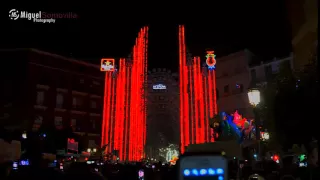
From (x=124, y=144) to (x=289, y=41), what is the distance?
920 inches

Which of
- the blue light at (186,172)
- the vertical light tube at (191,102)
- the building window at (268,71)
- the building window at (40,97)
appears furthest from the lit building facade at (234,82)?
the blue light at (186,172)

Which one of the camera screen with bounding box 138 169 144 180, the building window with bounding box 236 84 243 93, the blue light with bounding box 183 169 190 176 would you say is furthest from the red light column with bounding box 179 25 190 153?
the blue light with bounding box 183 169 190 176

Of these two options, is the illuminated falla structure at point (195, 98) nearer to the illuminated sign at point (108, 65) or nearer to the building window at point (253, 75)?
the building window at point (253, 75)

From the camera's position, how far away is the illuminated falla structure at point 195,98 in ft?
139

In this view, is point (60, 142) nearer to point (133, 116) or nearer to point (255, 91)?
point (133, 116)

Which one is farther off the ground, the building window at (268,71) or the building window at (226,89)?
the building window at (268,71)

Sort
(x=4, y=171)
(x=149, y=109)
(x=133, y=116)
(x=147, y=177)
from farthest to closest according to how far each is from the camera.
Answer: (x=149, y=109) → (x=133, y=116) → (x=147, y=177) → (x=4, y=171)

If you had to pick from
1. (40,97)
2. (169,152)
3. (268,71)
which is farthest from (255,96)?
(169,152)

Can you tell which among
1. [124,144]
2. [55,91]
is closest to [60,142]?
[124,144]

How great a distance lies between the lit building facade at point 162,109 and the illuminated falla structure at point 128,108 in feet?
52.4

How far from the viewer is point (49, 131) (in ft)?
135

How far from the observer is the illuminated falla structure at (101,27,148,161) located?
145 feet

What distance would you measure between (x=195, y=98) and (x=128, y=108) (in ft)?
27.4

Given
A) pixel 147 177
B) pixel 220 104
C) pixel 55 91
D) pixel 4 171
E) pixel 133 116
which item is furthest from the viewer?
pixel 220 104
